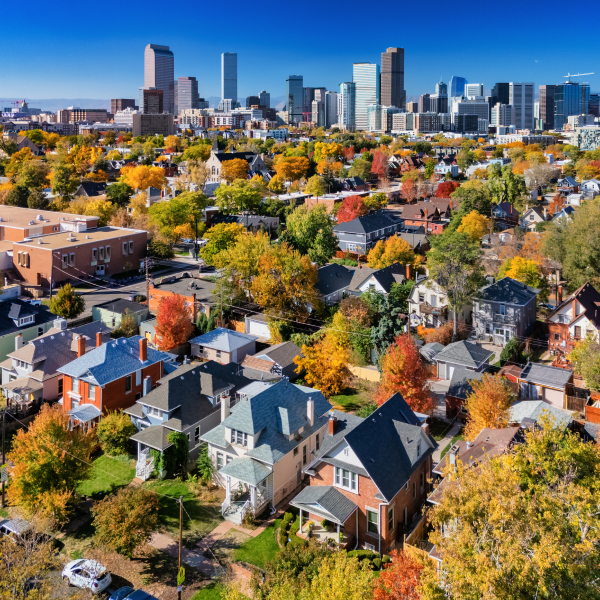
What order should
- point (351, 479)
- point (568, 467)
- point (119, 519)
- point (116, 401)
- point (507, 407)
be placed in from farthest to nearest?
point (116, 401) < point (507, 407) < point (351, 479) < point (119, 519) < point (568, 467)

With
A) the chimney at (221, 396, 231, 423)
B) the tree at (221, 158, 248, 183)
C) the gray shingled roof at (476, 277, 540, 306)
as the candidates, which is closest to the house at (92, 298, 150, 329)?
the chimney at (221, 396, 231, 423)

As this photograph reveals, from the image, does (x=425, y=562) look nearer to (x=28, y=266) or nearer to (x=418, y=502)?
(x=418, y=502)

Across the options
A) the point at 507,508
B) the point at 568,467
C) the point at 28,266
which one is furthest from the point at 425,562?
the point at 28,266

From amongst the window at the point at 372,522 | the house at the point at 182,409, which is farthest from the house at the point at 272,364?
the window at the point at 372,522

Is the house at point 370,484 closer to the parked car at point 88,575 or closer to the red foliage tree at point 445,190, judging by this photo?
the parked car at point 88,575

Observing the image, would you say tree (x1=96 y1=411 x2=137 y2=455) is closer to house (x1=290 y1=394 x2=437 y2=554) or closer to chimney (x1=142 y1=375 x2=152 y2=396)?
chimney (x1=142 y1=375 x2=152 y2=396)

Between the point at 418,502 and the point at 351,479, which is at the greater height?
the point at 351,479

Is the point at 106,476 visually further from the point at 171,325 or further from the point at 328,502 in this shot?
the point at 171,325
